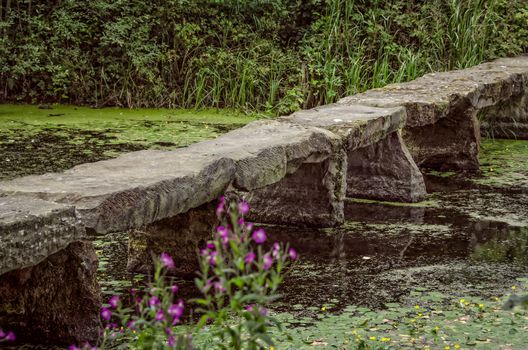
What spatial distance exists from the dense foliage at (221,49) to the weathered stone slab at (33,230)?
6.15 metres

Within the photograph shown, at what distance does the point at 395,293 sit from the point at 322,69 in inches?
219

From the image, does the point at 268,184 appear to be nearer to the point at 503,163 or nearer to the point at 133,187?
the point at 133,187

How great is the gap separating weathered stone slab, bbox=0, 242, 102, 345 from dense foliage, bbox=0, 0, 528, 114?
5.94 meters

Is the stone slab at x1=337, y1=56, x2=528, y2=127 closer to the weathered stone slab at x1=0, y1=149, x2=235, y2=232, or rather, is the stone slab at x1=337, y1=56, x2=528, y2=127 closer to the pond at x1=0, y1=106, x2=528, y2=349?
the pond at x1=0, y1=106, x2=528, y2=349

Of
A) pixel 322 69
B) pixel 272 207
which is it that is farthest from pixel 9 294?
pixel 322 69

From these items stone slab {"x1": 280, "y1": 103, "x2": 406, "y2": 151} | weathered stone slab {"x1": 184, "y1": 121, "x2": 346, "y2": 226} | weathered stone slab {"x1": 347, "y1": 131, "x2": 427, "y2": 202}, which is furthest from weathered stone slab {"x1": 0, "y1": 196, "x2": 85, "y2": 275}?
weathered stone slab {"x1": 347, "y1": 131, "x2": 427, "y2": 202}

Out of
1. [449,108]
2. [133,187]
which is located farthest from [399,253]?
[449,108]

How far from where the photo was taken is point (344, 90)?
32.1 ft

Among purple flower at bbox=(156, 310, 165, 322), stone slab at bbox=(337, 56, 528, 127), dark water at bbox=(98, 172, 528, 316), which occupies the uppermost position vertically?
stone slab at bbox=(337, 56, 528, 127)

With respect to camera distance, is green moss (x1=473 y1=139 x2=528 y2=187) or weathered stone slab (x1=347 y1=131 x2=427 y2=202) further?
green moss (x1=473 y1=139 x2=528 y2=187)

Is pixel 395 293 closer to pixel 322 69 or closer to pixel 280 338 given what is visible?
pixel 280 338

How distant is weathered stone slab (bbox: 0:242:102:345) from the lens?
362cm

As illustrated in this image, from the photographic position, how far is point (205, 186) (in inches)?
166

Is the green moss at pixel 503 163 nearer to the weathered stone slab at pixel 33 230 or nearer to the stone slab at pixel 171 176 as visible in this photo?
the stone slab at pixel 171 176
